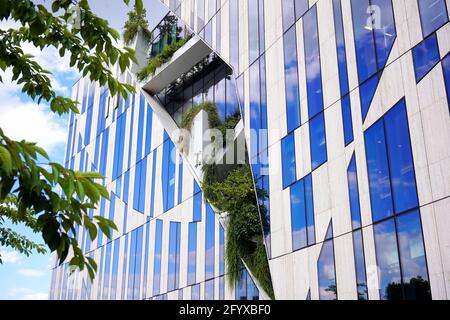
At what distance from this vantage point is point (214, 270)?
24219 mm

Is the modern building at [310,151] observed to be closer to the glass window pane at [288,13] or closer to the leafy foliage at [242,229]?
the glass window pane at [288,13]

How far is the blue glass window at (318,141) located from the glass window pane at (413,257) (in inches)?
163

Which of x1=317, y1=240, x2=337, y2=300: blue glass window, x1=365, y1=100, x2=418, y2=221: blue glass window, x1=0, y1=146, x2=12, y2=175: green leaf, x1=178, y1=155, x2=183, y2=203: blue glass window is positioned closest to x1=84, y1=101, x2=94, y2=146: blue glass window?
x1=178, y1=155, x2=183, y2=203: blue glass window

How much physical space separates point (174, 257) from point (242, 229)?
6543mm

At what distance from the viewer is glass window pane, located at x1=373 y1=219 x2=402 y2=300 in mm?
13555

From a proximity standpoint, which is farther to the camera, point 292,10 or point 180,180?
point 180,180

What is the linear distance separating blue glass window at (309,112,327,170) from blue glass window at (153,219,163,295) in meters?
14.0

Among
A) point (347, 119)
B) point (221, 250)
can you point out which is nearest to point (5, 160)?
point (347, 119)

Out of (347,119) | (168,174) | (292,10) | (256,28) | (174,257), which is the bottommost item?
(174,257)

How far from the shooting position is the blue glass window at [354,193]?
50.0ft

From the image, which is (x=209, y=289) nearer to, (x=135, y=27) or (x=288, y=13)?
(x=288, y=13)

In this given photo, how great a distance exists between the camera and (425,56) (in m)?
13.5

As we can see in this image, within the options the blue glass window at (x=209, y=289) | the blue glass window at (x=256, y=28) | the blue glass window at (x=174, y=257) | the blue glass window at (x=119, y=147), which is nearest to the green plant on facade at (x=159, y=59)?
the blue glass window at (x=119, y=147)
